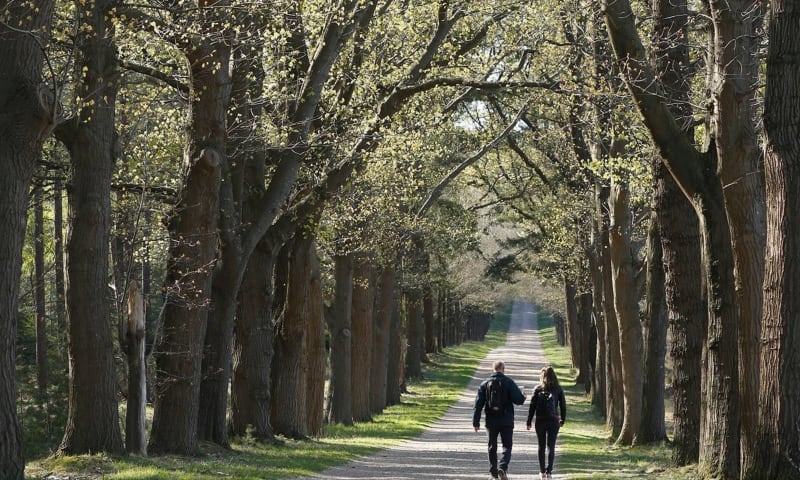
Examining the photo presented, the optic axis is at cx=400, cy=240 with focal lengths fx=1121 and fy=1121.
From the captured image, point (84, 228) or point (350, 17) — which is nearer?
point (84, 228)

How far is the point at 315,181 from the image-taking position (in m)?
21.2

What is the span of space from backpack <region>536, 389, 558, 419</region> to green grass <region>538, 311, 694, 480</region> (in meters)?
1.19

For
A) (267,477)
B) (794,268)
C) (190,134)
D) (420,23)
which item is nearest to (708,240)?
(794,268)

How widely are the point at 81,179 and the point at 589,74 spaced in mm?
9272

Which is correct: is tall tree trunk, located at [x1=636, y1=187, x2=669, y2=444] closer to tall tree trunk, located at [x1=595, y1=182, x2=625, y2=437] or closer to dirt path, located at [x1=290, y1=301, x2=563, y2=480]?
dirt path, located at [x1=290, y1=301, x2=563, y2=480]

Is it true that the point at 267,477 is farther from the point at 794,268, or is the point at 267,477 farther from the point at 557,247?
the point at 557,247

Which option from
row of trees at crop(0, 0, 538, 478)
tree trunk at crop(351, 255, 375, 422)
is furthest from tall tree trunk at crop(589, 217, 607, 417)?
tree trunk at crop(351, 255, 375, 422)

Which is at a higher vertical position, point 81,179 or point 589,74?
point 589,74

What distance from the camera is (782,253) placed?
10.2m

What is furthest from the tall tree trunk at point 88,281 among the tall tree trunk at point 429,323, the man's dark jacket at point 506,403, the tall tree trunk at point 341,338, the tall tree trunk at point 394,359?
the tall tree trunk at point 429,323

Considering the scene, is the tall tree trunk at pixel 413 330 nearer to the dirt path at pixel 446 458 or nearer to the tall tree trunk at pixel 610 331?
the dirt path at pixel 446 458

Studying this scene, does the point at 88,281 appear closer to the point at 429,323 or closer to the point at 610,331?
the point at 610,331

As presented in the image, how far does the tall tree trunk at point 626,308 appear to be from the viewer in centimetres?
2442

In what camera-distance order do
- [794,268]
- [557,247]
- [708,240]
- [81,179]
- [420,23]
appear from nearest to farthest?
[794,268] → [708,240] → [81,179] → [420,23] → [557,247]
